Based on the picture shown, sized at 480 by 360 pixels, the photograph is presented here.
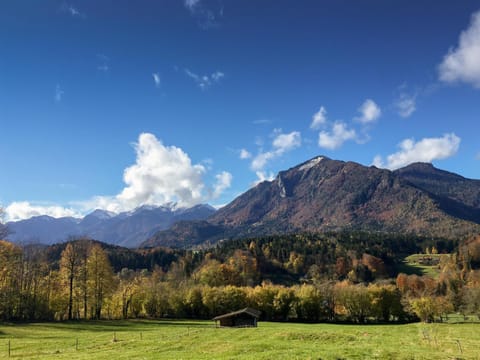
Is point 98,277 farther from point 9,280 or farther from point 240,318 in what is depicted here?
point 240,318

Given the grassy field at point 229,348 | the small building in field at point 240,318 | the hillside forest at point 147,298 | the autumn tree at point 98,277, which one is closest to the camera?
the grassy field at point 229,348

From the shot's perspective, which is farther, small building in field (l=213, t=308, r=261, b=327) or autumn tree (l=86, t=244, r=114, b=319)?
autumn tree (l=86, t=244, r=114, b=319)

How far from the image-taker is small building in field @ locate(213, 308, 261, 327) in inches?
3162

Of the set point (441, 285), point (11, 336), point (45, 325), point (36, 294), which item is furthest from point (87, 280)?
point (441, 285)

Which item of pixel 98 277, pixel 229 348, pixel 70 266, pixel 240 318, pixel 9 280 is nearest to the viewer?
pixel 229 348

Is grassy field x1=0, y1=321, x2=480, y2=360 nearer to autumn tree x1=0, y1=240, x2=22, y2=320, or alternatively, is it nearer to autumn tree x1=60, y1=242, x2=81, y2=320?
autumn tree x1=0, y1=240, x2=22, y2=320

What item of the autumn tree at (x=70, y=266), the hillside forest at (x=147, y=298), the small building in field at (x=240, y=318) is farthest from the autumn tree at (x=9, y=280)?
the small building in field at (x=240, y=318)

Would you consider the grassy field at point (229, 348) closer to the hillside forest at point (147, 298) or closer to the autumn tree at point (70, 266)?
the autumn tree at point (70, 266)

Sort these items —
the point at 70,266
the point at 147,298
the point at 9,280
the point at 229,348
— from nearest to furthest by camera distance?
the point at 229,348, the point at 9,280, the point at 70,266, the point at 147,298

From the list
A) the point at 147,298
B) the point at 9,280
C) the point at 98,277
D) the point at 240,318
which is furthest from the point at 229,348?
the point at 147,298

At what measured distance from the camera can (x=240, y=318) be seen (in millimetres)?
81625

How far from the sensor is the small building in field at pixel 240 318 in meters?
80.3

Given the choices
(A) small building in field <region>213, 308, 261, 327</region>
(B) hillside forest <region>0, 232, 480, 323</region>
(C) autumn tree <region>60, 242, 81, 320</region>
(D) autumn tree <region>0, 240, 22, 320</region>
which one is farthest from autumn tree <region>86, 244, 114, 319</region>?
(A) small building in field <region>213, 308, 261, 327</region>

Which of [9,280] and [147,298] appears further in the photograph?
[147,298]
